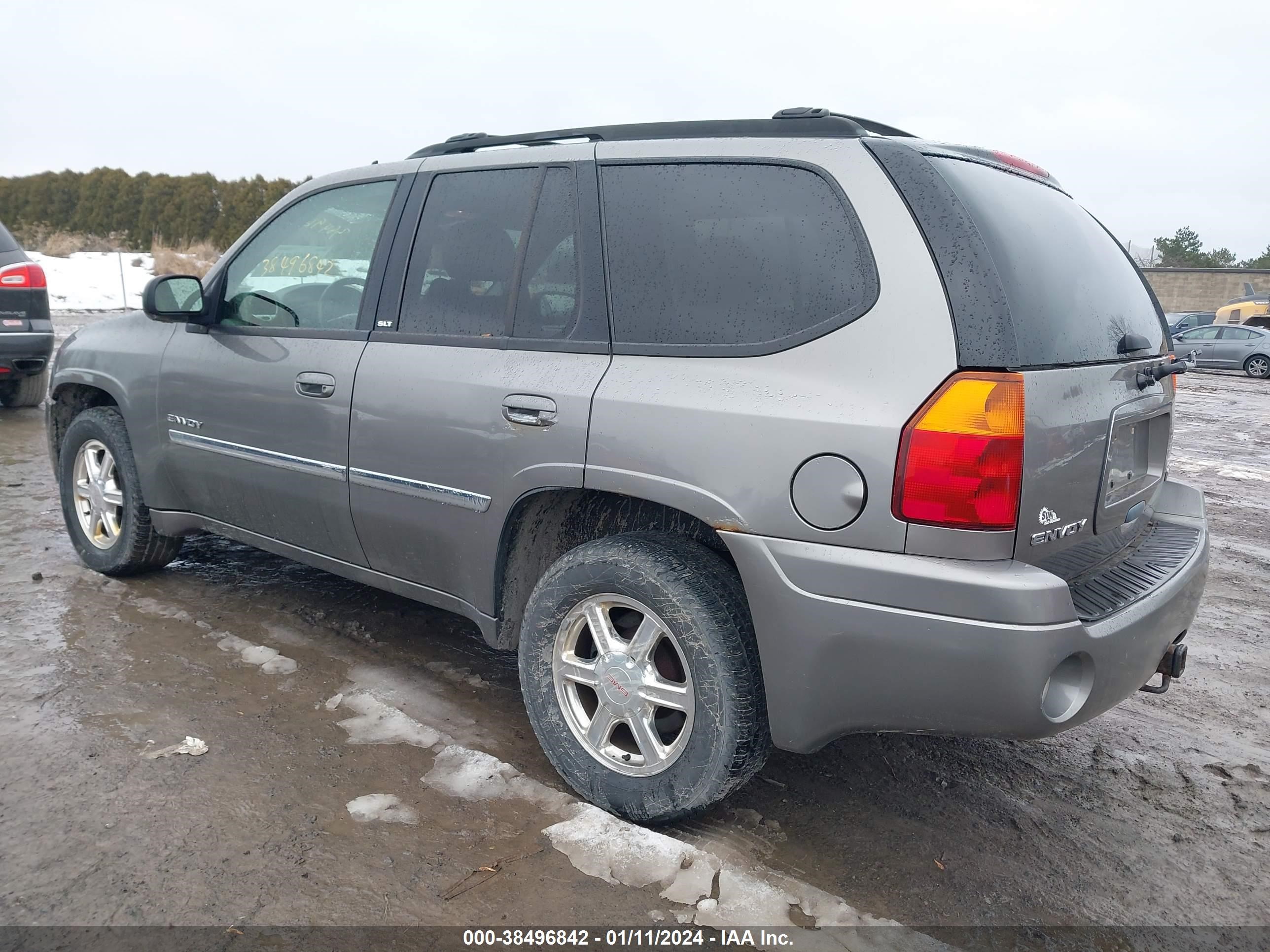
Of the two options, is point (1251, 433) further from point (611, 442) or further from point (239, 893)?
point (239, 893)

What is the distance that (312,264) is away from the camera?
146 inches

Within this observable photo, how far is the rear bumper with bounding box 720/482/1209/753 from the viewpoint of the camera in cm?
214

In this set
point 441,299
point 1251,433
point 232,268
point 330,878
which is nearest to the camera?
point 330,878

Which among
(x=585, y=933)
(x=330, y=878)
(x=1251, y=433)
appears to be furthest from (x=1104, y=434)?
(x=1251, y=433)

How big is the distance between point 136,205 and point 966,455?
38.3m

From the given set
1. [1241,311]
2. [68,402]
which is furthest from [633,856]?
[1241,311]

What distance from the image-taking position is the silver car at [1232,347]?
21.5 meters

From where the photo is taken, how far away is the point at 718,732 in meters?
2.47

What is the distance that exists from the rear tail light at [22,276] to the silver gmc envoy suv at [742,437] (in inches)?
233

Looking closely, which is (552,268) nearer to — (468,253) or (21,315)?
(468,253)

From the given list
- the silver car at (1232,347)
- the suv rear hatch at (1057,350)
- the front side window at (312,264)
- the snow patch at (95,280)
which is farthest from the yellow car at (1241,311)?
the front side window at (312,264)

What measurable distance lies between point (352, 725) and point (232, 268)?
195 cm

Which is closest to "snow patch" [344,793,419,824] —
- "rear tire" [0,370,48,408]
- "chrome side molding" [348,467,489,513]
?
"chrome side molding" [348,467,489,513]

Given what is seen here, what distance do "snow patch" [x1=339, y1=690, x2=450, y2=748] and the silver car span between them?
21.8 metres
